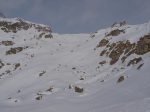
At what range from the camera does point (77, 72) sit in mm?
32688

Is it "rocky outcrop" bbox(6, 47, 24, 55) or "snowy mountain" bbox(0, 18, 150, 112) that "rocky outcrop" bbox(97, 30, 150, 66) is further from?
"rocky outcrop" bbox(6, 47, 24, 55)

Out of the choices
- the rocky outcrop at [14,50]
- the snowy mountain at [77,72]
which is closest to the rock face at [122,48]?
the snowy mountain at [77,72]

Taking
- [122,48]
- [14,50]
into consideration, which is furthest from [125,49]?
[14,50]

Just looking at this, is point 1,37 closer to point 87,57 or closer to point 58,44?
point 58,44

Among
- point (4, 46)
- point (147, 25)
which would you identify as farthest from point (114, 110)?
point (4, 46)

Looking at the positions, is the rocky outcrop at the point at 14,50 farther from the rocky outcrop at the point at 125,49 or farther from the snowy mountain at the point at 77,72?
the rocky outcrop at the point at 125,49

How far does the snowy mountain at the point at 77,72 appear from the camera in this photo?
22297 mm

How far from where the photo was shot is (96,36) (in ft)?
145

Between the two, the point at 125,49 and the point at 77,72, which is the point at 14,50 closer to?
the point at 77,72

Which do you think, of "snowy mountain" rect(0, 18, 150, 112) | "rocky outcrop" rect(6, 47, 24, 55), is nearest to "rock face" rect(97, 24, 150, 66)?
"snowy mountain" rect(0, 18, 150, 112)

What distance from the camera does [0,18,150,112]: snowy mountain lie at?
22.3 metres

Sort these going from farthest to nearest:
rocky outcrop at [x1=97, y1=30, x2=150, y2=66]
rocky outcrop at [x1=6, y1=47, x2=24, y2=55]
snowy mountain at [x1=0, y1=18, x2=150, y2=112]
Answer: rocky outcrop at [x1=6, y1=47, x2=24, y2=55] → rocky outcrop at [x1=97, y1=30, x2=150, y2=66] → snowy mountain at [x1=0, y1=18, x2=150, y2=112]

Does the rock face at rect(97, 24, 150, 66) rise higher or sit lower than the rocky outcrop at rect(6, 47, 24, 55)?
lower

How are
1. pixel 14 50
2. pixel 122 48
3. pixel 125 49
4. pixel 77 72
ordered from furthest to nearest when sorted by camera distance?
pixel 14 50, pixel 122 48, pixel 125 49, pixel 77 72
